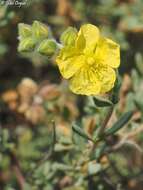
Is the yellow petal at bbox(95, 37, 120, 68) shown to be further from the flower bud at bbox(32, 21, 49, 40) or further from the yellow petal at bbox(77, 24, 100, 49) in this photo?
the flower bud at bbox(32, 21, 49, 40)

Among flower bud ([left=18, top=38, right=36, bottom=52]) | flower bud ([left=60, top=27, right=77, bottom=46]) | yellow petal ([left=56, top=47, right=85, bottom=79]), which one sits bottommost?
yellow petal ([left=56, top=47, right=85, bottom=79])

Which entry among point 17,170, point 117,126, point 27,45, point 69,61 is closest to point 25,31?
point 27,45

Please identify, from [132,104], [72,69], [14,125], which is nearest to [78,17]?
[14,125]

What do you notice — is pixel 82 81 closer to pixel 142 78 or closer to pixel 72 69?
pixel 72 69

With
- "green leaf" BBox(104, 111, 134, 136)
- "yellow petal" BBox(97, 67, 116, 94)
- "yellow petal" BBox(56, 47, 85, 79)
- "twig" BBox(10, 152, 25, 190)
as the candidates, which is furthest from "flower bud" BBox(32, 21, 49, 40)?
"twig" BBox(10, 152, 25, 190)

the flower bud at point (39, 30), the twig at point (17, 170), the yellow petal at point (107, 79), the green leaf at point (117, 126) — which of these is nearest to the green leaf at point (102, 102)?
the yellow petal at point (107, 79)

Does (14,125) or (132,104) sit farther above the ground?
(132,104)

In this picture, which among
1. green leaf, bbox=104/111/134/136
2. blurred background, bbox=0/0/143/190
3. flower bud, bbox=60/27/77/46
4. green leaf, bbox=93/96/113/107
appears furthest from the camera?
blurred background, bbox=0/0/143/190
